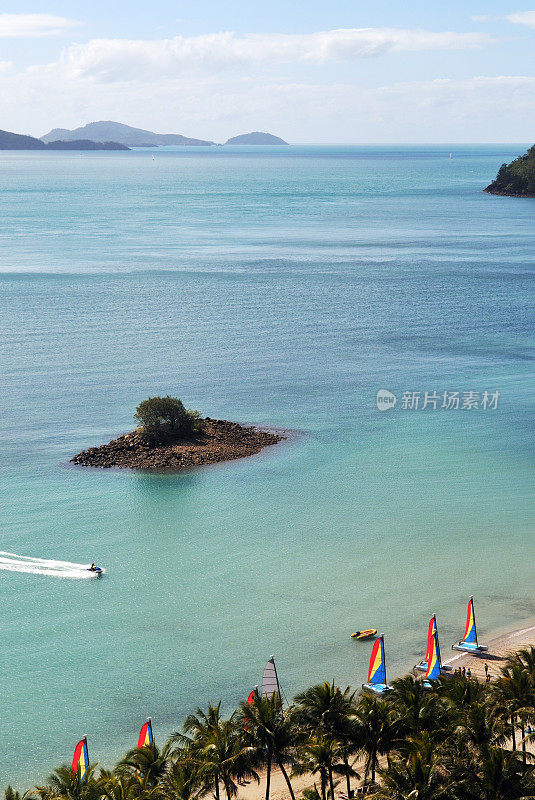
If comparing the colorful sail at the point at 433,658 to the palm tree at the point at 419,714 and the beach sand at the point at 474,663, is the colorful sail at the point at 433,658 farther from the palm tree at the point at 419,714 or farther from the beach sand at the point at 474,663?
the palm tree at the point at 419,714

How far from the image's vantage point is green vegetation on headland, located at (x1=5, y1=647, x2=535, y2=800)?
24953mm

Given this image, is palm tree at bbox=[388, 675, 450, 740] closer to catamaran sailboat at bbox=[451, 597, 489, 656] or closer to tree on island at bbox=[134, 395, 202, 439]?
catamaran sailboat at bbox=[451, 597, 489, 656]

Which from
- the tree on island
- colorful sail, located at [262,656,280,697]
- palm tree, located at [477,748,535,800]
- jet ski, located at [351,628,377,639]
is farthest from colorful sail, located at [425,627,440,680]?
the tree on island

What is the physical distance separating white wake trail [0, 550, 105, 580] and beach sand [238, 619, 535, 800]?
1909 centimetres

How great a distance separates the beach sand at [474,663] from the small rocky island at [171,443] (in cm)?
2721

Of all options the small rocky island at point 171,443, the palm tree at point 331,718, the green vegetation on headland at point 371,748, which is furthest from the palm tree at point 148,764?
the small rocky island at point 171,443

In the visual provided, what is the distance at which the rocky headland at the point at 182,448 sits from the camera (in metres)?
63.2

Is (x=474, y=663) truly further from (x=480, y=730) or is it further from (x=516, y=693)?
(x=480, y=730)

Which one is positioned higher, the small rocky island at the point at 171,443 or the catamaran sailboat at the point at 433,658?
the small rocky island at the point at 171,443

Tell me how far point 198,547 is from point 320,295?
234 ft

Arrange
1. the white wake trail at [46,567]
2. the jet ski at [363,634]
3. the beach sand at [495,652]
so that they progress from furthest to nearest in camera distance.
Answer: the white wake trail at [46,567] < the jet ski at [363,634] < the beach sand at [495,652]

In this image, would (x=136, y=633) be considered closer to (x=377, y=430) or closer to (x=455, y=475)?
(x=455, y=475)

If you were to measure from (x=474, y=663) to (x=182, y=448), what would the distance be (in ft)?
101

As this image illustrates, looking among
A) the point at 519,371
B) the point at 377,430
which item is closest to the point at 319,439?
the point at 377,430
